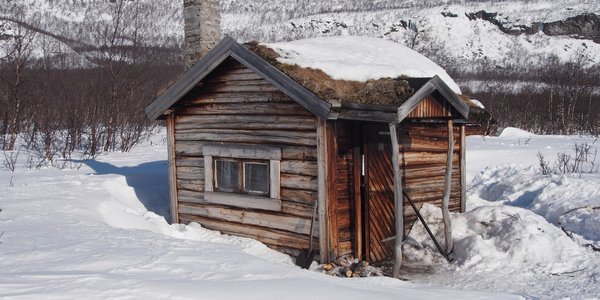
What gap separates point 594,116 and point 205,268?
34.3 metres

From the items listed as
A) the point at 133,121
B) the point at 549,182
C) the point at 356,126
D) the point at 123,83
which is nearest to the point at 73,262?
the point at 356,126

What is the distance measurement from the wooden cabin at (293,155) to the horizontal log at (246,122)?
0.02 metres

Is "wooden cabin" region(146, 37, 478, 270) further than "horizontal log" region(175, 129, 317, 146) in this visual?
No

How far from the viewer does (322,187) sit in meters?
7.52

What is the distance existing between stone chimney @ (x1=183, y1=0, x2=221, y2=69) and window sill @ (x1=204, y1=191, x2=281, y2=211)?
101 inches

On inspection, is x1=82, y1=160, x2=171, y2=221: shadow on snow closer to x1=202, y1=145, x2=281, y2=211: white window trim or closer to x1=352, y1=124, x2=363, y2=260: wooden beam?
x1=202, y1=145, x2=281, y2=211: white window trim

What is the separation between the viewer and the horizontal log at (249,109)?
25.7 feet

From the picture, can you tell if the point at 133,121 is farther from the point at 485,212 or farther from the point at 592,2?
the point at 592,2

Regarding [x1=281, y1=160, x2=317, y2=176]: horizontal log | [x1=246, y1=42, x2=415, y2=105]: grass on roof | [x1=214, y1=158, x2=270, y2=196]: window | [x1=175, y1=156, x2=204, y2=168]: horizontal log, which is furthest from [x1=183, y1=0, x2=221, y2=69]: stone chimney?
[x1=281, y1=160, x2=317, y2=176]: horizontal log

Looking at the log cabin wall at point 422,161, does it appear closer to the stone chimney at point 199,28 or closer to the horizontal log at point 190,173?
the horizontal log at point 190,173

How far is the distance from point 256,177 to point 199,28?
316 cm

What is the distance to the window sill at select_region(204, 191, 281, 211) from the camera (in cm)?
820

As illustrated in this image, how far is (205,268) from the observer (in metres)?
5.88

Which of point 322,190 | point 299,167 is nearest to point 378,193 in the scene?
point 322,190
